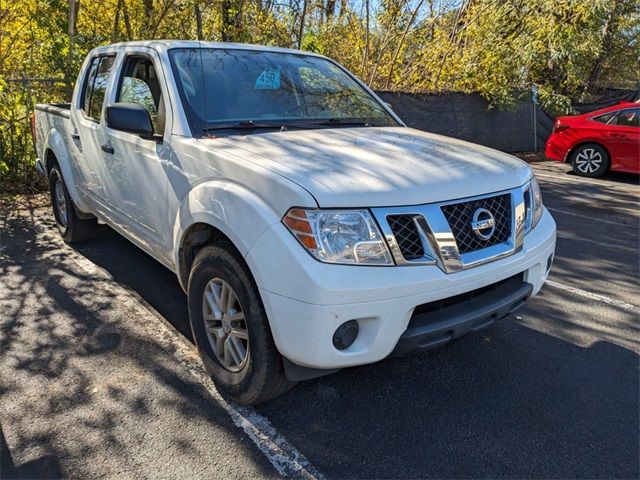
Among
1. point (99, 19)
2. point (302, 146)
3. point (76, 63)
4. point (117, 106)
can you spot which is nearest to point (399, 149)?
point (302, 146)

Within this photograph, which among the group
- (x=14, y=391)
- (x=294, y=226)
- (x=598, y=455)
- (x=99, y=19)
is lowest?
(x=598, y=455)

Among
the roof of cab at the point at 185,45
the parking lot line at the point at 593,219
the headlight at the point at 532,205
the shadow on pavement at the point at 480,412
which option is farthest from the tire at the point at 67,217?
the parking lot line at the point at 593,219

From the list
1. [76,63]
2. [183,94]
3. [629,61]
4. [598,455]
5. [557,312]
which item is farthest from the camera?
[629,61]

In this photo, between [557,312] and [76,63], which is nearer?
[557,312]

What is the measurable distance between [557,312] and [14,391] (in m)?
3.72

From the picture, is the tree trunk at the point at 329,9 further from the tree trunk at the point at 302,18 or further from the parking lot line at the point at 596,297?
the parking lot line at the point at 596,297

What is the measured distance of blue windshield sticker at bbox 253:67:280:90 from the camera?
346 cm

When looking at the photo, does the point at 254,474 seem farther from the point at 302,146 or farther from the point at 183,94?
the point at 183,94

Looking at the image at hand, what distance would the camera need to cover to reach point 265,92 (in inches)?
135

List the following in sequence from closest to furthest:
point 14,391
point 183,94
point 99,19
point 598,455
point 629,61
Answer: point 598,455 < point 14,391 < point 183,94 < point 99,19 < point 629,61

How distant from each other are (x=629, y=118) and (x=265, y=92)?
8715mm

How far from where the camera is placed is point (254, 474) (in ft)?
7.38

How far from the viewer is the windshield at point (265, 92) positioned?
10.3 ft

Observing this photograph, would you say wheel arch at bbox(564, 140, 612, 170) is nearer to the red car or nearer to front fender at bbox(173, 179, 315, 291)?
the red car
